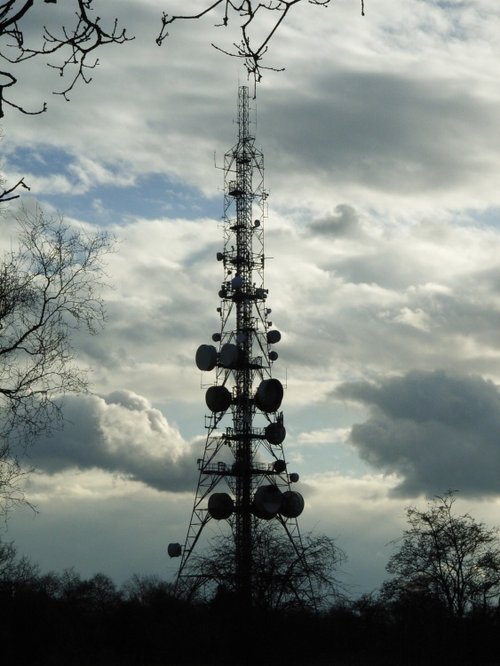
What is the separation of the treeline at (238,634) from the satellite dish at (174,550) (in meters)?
3.49

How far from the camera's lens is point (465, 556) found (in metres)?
49.8

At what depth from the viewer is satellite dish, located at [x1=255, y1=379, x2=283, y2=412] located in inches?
2094

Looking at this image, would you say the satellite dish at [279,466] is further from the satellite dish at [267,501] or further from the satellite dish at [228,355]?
the satellite dish at [228,355]

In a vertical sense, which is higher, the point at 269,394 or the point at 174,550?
the point at 269,394

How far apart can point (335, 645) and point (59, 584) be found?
59424 millimetres

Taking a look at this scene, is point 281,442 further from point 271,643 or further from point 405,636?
point 271,643

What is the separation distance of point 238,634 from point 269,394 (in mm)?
28067

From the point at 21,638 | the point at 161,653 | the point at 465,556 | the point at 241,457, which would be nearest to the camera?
the point at 161,653

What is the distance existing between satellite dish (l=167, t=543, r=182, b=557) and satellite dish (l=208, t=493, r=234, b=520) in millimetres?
3084

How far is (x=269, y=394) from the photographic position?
53375mm

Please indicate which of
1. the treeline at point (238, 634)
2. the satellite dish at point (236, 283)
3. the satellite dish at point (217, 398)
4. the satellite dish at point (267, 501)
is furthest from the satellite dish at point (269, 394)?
the treeline at point (238, 634)

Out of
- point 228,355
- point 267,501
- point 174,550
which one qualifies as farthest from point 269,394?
point 174,550

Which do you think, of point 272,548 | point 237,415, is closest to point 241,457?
point 237,415

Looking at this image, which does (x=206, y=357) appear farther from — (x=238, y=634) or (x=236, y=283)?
(x=238, y=634)
